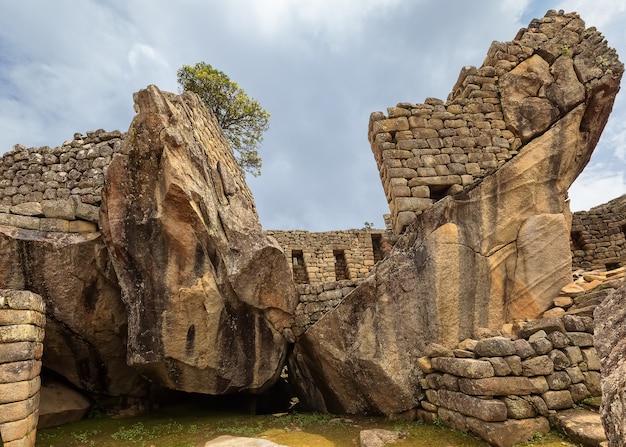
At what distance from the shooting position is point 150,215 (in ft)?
22.2

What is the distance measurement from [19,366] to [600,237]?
19394 millimetres

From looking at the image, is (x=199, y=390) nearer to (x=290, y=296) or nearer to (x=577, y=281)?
(x=290, y=296)

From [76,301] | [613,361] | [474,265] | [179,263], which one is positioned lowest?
[613,361]

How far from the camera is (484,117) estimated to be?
26.9 ft

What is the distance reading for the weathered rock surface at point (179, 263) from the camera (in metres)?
6.69

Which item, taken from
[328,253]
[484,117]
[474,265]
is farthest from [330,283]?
[328,253]

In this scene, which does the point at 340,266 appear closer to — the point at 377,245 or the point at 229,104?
the point at 377,245

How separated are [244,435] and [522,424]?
431cm

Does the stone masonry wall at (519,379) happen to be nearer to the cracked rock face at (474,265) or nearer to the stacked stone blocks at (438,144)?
the cracked rock face at (474,265)

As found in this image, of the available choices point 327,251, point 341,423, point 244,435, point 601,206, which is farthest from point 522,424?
point 601,206

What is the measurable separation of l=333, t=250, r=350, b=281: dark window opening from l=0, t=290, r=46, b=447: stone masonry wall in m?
13.3

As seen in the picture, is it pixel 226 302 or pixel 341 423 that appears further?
pixel 226 302

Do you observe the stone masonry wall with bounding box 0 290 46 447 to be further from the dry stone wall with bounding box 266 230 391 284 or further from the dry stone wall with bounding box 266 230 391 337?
the dry stone wall with bounding box 266 230 391 284

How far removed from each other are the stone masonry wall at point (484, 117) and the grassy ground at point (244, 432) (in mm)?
3793
